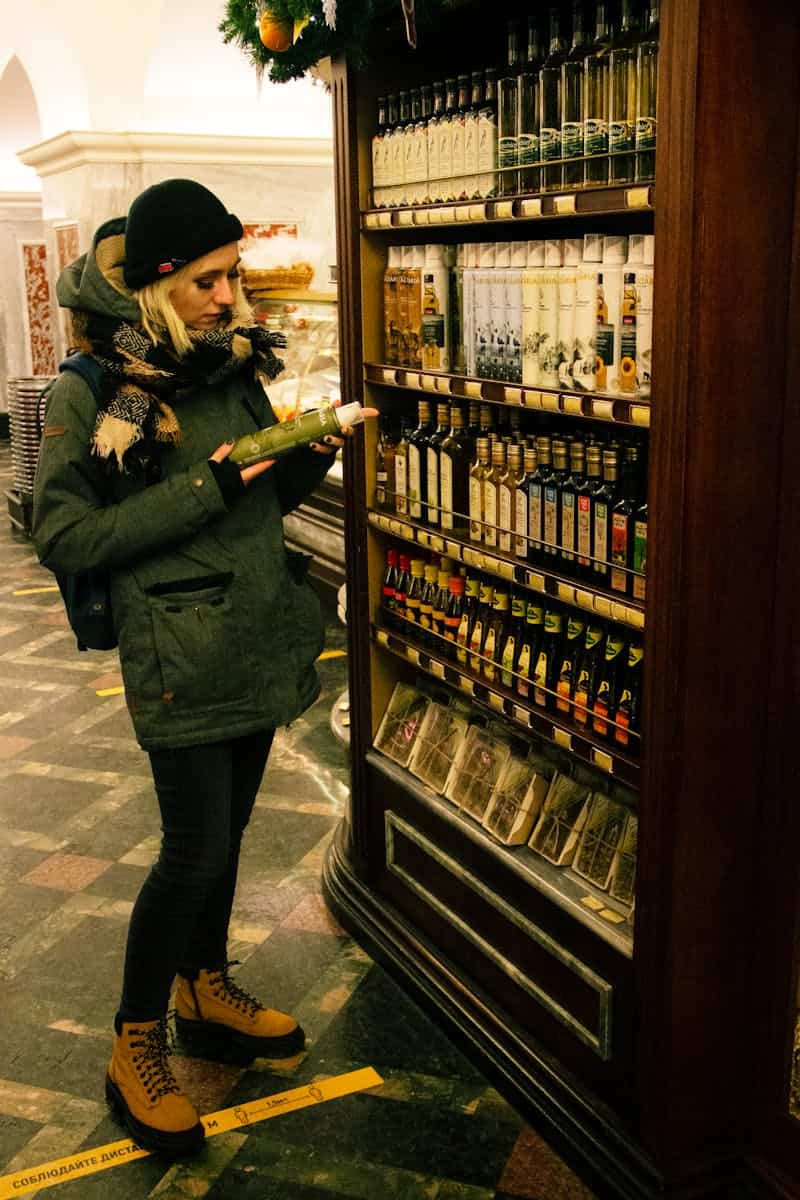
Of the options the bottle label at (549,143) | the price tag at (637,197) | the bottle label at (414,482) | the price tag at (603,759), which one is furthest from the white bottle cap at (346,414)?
the price tag at (603,759)

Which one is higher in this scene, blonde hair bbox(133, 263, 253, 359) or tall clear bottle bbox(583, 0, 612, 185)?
tall clear bottle bbox(583, 0, 612, 185)

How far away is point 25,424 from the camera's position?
28.8ft

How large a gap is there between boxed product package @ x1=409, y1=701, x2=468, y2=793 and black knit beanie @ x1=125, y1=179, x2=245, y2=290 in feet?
4.51

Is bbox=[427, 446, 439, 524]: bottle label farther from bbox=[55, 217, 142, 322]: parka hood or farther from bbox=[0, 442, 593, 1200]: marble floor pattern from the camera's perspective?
bbox=[0, 442, 593, 1200]: marble floor pattern

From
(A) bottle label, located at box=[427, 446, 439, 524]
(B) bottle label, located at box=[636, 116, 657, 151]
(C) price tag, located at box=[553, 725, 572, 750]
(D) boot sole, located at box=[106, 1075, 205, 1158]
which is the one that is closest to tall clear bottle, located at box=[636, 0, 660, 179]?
(B) bottle label, located at box=[636, 116, 657, 151]

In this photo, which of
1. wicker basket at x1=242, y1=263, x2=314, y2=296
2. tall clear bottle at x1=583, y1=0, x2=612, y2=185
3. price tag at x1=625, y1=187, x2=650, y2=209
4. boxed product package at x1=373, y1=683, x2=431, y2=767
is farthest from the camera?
wicker basket at x1=242, y1=263, x2=314, y2=296

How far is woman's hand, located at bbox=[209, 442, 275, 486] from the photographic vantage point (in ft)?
8.38

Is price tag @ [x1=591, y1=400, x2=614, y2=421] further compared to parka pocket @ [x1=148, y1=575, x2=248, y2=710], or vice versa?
parka pocket @ [x1=148, y1=575, x2=248, y2=710]

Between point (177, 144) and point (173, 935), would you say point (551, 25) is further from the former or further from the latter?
point (177, 144)

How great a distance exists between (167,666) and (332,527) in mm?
3878

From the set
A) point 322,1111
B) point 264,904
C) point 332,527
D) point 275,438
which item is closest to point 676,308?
point 275,438

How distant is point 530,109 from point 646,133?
45cm

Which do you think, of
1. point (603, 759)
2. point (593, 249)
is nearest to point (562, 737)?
point (603, 759)

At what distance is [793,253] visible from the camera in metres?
2.11
